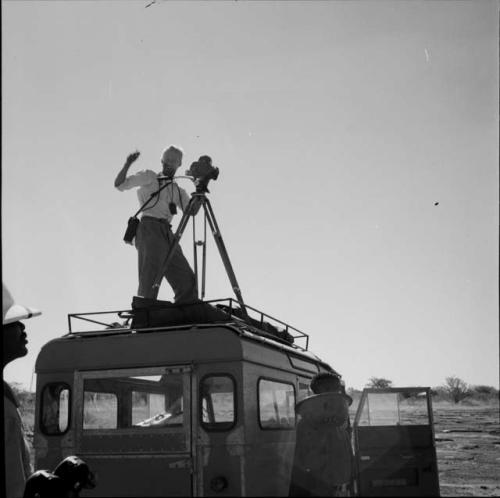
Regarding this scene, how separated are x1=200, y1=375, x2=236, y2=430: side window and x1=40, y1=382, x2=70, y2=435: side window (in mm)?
1299

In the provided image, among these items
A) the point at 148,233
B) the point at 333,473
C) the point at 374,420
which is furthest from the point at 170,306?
the point at 374,420

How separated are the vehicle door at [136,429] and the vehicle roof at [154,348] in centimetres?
10

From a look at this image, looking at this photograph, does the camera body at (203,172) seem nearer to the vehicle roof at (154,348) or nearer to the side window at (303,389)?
the vehicle roof at (154,348)

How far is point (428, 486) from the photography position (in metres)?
6.14

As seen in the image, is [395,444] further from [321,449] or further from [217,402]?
[217,402]

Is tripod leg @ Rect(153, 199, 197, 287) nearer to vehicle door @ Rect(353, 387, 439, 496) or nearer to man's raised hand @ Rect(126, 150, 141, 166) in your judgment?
man's raised hand @ Rect(126, 150, 141, 166)

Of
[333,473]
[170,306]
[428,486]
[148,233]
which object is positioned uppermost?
[148,233]

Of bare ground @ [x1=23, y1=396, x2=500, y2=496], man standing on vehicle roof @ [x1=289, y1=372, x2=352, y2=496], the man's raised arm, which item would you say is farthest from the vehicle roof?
the man's raised arm

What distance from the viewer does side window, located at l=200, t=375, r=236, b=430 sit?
4867 mm

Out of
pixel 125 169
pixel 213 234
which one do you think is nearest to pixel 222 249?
pixel 213 234

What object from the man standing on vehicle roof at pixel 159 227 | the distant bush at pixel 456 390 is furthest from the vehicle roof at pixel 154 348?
the distant bush at pixel 456 390

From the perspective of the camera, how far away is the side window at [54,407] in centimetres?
529

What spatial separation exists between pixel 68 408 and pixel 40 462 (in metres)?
0.53

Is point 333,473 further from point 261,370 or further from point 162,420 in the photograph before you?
point 162,420
